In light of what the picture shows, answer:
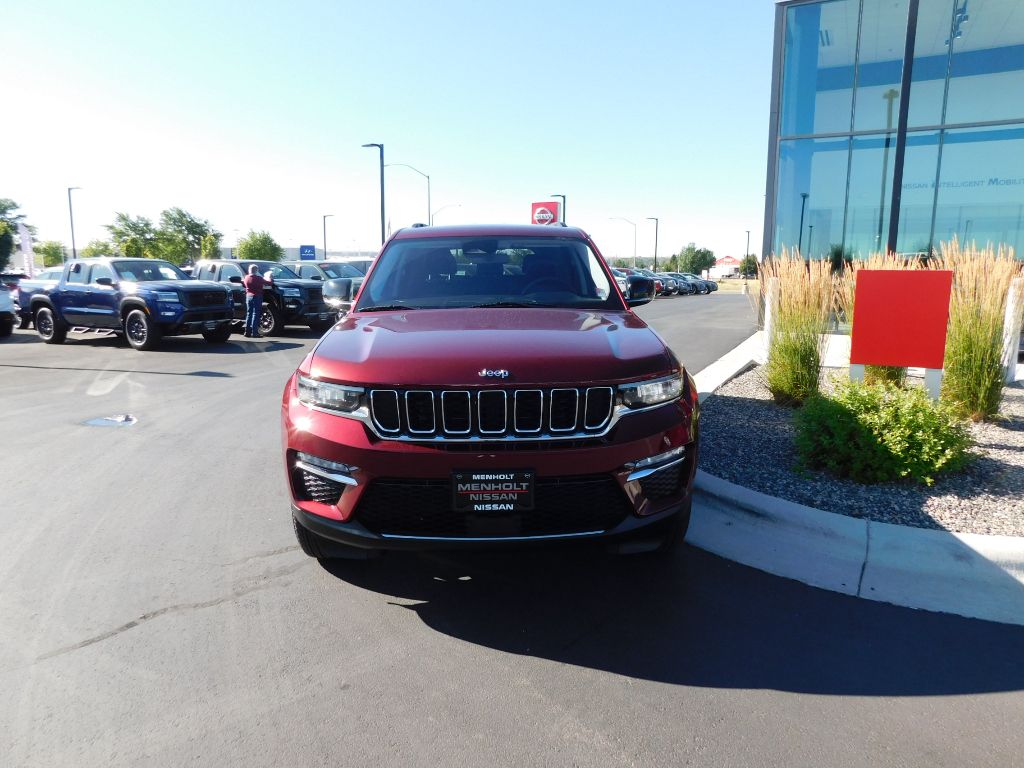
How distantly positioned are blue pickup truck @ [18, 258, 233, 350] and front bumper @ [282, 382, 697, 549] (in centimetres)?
1228

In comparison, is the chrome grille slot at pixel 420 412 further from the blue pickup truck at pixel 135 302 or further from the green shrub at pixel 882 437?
the blue pickup truck at pixel 135 302

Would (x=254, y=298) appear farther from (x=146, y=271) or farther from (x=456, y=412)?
(x=456, y=412)

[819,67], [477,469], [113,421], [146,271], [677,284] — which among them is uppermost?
[819,67]

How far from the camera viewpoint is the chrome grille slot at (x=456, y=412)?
113 inches

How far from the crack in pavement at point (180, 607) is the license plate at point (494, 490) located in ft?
4.42

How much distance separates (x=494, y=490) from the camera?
2.83 m

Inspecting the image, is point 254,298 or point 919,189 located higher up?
point 919,189

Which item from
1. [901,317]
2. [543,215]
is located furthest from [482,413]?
[543,215]

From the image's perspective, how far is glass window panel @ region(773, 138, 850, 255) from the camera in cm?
1560

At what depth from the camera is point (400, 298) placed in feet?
14.3

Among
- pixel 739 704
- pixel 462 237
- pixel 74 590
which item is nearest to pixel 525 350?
pixel 739 704

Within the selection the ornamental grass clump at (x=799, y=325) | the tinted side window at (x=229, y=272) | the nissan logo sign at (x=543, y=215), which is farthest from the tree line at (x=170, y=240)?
the ornamental grass clump at (x=799, y=325)

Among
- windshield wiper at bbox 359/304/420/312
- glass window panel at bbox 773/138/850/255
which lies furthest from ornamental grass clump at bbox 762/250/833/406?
glass window panel at bbox 773/138/850/255

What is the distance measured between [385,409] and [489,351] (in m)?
0.51
